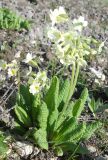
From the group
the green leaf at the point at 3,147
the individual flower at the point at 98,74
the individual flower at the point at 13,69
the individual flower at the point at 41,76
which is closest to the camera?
the green leaf at the point at 3,147

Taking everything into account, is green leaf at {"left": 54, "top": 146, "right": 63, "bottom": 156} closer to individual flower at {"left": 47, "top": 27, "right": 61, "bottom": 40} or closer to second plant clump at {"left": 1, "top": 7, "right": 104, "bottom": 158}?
second plant clump at {"left": 1, "top": 7, "right": 104, "bottom": 158}

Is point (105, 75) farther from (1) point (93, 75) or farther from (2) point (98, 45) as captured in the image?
(2) point (98, 45)

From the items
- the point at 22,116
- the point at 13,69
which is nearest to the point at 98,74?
the point at 22,116

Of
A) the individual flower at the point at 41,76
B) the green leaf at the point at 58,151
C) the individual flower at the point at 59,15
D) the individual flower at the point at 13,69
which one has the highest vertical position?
the individual flower at the point at 59,15

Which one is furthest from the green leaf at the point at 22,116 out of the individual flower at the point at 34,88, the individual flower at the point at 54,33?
the individual flower at the point at 54,33

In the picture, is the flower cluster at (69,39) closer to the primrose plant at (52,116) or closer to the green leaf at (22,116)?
the primrose plant at (52,116)

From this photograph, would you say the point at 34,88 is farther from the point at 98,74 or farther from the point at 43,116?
the point at 98,74
